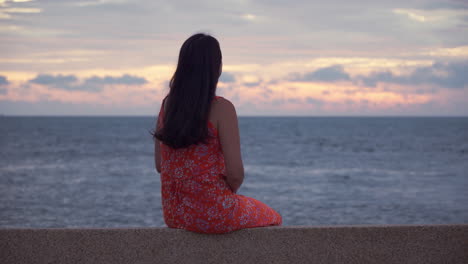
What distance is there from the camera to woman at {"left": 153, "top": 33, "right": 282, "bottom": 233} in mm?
2648

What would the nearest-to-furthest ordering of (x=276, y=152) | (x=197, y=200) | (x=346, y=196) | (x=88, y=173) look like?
(x=197, y=200) < (x=346, y=196) < (x=88, y=173) < (x=276, y=152)

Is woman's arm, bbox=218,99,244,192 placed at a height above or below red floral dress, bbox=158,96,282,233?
above

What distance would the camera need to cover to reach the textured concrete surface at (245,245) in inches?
112

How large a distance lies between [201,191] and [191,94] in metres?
0.53

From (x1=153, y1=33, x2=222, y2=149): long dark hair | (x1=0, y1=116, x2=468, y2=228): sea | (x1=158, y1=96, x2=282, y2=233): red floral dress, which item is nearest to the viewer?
(x1=153, y1=33, x2=222, y2=149): long dark hair

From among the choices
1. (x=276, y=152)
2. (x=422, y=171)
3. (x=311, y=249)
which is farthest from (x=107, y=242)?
(x=276, y=152)

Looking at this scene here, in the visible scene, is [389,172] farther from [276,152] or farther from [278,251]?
[278,251]

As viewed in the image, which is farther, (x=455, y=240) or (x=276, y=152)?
(x=276, y=152)

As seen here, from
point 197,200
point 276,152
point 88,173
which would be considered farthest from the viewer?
point 276,152

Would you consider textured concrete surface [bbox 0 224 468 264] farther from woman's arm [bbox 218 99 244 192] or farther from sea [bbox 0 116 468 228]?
sea [bbox 0 116 468 228]

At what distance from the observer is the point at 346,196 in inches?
704

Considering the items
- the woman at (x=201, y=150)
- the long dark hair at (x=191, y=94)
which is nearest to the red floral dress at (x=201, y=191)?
the woman at (x=201, y=150)

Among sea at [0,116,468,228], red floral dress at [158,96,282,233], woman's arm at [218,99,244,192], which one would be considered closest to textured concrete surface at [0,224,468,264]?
red floral dress at [158,96,282,233]

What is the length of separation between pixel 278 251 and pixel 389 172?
24426mm
